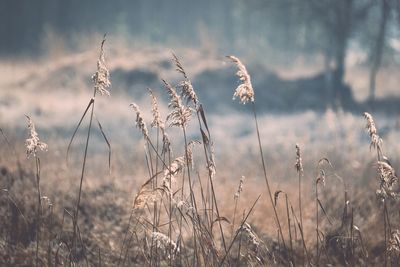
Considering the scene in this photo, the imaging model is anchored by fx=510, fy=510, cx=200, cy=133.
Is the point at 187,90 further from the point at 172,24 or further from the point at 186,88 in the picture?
the point at 172,24

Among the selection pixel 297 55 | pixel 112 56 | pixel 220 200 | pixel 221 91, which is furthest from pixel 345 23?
pixel 297 55

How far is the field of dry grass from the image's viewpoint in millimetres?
2568

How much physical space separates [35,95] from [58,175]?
9988 mm

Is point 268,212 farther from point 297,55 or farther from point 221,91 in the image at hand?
point 297,55

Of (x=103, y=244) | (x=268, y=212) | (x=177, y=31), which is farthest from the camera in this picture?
(x=177, y=31)

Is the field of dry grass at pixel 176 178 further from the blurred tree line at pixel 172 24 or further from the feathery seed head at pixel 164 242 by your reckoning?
the blurred tree line at pixel 172 24

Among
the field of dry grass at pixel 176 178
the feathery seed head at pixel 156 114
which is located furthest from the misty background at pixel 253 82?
the feathery seed head at pixel 156 114

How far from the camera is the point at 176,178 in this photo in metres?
2.80

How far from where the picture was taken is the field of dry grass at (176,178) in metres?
2.57

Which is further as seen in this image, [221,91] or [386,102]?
[386,102]

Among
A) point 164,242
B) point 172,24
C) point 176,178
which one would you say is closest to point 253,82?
point 176,178

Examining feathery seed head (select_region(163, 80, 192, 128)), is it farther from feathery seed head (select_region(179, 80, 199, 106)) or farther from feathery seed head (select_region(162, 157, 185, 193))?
feathery seed head (select_region(162, 157, 185, 193))

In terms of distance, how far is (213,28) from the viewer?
136 ft

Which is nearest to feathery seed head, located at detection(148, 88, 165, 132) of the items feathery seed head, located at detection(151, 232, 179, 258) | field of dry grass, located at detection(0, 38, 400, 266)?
field of dry grass, located at detection(0, 38, 400, 266)
